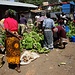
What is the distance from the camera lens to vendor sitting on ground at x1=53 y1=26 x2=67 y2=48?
10.3 m

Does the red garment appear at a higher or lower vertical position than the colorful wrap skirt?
higher

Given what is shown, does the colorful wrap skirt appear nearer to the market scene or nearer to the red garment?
the market scene

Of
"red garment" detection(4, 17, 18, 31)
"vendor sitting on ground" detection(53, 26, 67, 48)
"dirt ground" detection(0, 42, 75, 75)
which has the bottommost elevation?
"dirt ground" detection(0, 42, 75, 75)

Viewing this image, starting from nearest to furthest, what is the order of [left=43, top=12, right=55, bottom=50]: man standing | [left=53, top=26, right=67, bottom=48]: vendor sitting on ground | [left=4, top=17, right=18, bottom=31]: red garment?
[left=4, top=17, right=18, bottom=31]: red garment
[left=43, top=12, right=55, bottom=50]: man standing
[left=53, top=26, right=67, bottom=48]: vendor sitting on ground

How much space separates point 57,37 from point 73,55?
5.01ft

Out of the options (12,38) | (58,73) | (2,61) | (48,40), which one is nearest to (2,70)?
(2,61)

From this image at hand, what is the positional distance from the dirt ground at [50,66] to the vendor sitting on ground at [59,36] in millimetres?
1024

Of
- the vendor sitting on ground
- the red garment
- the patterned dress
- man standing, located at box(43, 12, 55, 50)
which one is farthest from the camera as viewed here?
the vendor sitting on ground

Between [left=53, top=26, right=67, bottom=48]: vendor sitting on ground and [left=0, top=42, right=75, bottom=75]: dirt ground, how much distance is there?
1.02 m

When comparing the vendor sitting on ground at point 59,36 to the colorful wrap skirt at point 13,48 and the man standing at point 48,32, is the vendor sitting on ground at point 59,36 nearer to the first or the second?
the man standing at point 48,32

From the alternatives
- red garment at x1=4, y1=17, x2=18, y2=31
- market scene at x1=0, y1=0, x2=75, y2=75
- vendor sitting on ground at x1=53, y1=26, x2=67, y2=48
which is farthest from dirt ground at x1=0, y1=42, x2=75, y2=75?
red garment at x1=4, y1=17, x2=18, y2=31

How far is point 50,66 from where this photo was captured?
773 cm

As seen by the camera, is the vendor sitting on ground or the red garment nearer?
the red garment

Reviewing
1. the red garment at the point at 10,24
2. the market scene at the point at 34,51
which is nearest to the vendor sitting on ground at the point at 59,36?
the market scene at the point at 34,51
